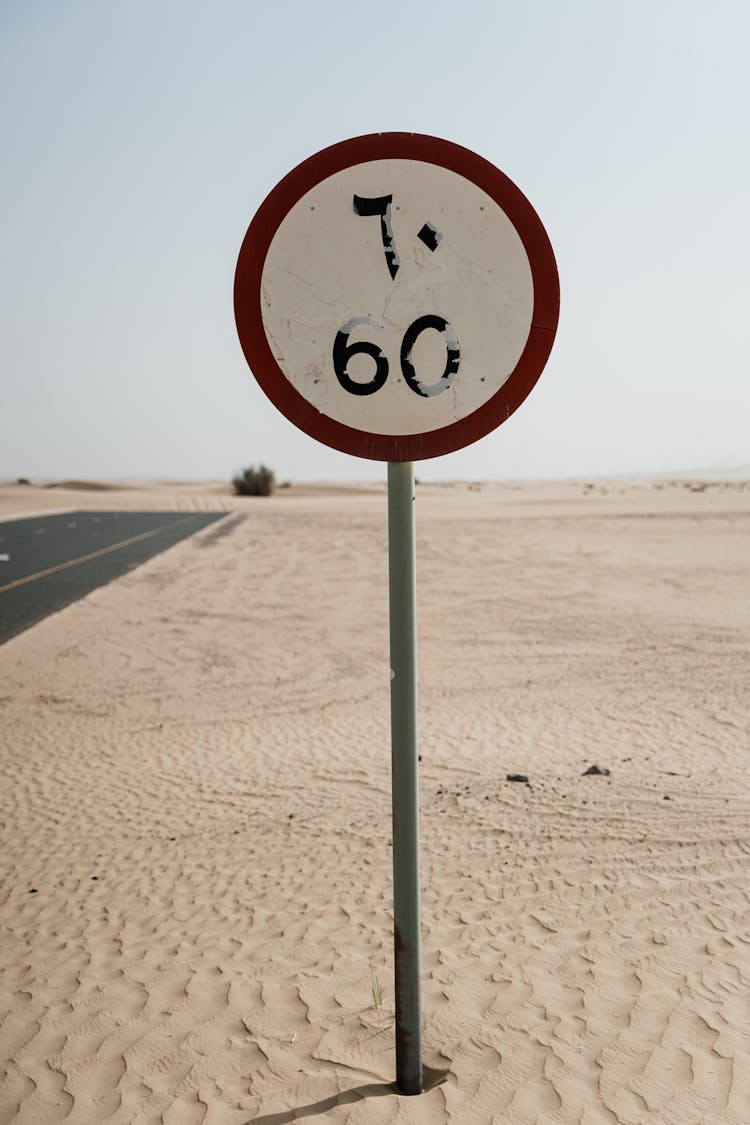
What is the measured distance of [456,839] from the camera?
5031mm

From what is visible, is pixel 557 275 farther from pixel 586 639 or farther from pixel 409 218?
pixel 586 639

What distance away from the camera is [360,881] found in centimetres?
455

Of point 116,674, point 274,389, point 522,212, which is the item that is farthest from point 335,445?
point 116,674

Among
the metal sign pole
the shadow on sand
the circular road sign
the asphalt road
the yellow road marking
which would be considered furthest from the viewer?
the yellow road marking

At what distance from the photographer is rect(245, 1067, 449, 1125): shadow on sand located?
274 cm

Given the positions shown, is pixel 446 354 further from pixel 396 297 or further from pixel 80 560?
pixel 80 560

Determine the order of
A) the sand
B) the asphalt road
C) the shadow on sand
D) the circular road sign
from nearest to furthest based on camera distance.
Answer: the circular road sign, the shadow on sand, the sand, the asphalt road

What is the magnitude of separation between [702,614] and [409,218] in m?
11.5

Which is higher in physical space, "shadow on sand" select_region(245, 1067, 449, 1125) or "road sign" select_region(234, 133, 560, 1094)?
"road sign" select_region(234, 133, 560, 1094)

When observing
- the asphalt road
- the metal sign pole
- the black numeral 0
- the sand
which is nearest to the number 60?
the black numeral 0

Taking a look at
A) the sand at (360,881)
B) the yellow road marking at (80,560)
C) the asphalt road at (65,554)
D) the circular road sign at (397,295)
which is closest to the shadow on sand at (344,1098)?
the sand at (360,881)

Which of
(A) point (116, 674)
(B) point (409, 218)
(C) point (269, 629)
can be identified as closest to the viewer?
(B) point (409, 218)

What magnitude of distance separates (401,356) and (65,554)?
68.7ft

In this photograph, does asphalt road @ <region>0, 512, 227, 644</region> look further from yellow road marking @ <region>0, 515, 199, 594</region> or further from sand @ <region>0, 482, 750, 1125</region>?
sand @ <region>0, 482, 750, 1125</region>
